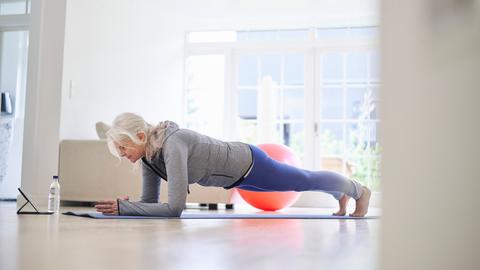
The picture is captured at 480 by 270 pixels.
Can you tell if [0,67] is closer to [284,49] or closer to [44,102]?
[44,102]

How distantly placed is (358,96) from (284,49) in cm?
109

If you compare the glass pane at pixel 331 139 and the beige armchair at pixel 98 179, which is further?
the glass pane at pixel 331 139

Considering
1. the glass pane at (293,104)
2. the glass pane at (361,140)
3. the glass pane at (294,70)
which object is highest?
the glass pane at (294,70)

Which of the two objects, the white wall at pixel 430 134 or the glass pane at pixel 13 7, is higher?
the glass pane at pixel 13 7

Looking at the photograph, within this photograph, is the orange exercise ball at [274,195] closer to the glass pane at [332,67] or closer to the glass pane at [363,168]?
the glass pane at [363,168]

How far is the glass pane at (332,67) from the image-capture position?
7020 millimetres

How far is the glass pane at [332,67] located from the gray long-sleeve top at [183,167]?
13.9ft

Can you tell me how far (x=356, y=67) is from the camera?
23.0 feet

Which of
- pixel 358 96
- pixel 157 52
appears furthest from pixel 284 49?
pixel 157 52

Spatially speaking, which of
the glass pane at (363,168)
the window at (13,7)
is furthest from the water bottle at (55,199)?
the glass pane at (363,168)

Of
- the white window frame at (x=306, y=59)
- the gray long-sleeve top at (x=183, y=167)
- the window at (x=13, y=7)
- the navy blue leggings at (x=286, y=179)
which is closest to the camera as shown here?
the gray long-sleeve top at (x=183, y=167)

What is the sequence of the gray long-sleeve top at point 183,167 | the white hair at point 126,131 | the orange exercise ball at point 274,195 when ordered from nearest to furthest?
1. the gray long-sleeve top at point 183,167
2. the white hair at point 126,131
3. the orange exercise ball at point 274,195

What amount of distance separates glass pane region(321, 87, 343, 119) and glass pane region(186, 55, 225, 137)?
1.30 metres

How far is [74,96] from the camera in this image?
5.09 m
